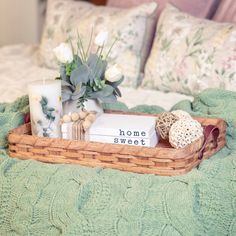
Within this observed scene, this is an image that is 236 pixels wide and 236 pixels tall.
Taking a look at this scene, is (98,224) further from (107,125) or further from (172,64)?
(172,64)

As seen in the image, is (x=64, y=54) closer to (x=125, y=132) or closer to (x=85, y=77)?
(x=85, y=77)

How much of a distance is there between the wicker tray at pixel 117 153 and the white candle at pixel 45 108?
0.15ft

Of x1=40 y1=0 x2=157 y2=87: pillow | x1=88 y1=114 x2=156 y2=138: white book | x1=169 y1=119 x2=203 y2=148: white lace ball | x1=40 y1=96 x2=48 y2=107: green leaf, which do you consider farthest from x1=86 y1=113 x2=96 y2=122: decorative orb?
x1=40 y1=0 x2=157 y2=87: pillow

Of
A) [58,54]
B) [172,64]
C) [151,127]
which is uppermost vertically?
[58,54]

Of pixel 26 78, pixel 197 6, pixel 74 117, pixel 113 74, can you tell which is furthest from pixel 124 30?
pixel 74 117

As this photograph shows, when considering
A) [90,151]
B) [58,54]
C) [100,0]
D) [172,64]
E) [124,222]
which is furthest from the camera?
[100,0]

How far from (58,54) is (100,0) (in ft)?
6.41

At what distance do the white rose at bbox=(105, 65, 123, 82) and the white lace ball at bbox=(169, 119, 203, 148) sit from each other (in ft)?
0.80

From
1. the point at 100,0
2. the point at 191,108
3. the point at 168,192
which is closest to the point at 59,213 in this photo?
the point at 168,192

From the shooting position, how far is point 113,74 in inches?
54.2

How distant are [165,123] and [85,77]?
10.0 inches

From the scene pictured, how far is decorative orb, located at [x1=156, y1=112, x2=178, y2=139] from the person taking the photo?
1264 millimetres

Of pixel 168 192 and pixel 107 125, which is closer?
pixel 168 192

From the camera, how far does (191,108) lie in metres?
1.59
